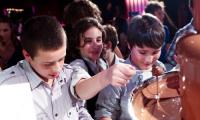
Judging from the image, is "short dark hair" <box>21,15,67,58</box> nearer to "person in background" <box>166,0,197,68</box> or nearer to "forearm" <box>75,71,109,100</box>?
"forearm" <box>75,71,109,100</box>

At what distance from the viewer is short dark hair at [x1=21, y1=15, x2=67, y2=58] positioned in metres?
1.19

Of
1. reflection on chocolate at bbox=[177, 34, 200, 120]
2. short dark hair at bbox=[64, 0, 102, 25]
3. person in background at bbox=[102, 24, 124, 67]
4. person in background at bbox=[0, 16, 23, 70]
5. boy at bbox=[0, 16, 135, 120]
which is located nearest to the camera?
reflection on chocolate at bbox=[177, 34, 200, 120]

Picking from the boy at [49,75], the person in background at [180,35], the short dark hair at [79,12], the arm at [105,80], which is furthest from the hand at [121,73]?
the short dark hair at [79,12]

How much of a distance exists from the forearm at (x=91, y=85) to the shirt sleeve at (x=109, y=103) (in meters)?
0.26

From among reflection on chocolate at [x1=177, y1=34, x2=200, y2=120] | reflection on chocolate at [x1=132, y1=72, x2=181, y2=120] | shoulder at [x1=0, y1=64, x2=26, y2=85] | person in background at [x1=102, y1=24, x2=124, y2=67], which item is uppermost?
reflection on chocolate at [x1=177, y1=34, x2=200, y2=120]

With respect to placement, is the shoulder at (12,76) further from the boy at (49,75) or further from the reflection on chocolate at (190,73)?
the reflection on chocolate at (190,73)

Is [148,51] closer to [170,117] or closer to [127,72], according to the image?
[127,72]

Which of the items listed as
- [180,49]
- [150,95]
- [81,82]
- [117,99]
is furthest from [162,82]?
[117,99]

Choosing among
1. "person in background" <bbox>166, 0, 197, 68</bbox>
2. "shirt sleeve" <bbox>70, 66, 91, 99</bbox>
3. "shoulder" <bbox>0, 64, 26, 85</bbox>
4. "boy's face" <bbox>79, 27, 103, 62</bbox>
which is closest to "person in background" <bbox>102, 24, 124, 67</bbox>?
"boy's face" <bbox>79, 27, 103, 62</bbox>

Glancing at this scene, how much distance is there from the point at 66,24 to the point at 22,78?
3.94 feet

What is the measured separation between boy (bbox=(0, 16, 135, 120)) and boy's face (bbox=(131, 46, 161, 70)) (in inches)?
13.0

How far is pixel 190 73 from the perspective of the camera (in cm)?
52

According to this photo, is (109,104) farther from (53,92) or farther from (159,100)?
(159,100)

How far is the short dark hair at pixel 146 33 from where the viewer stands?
1558 mm
